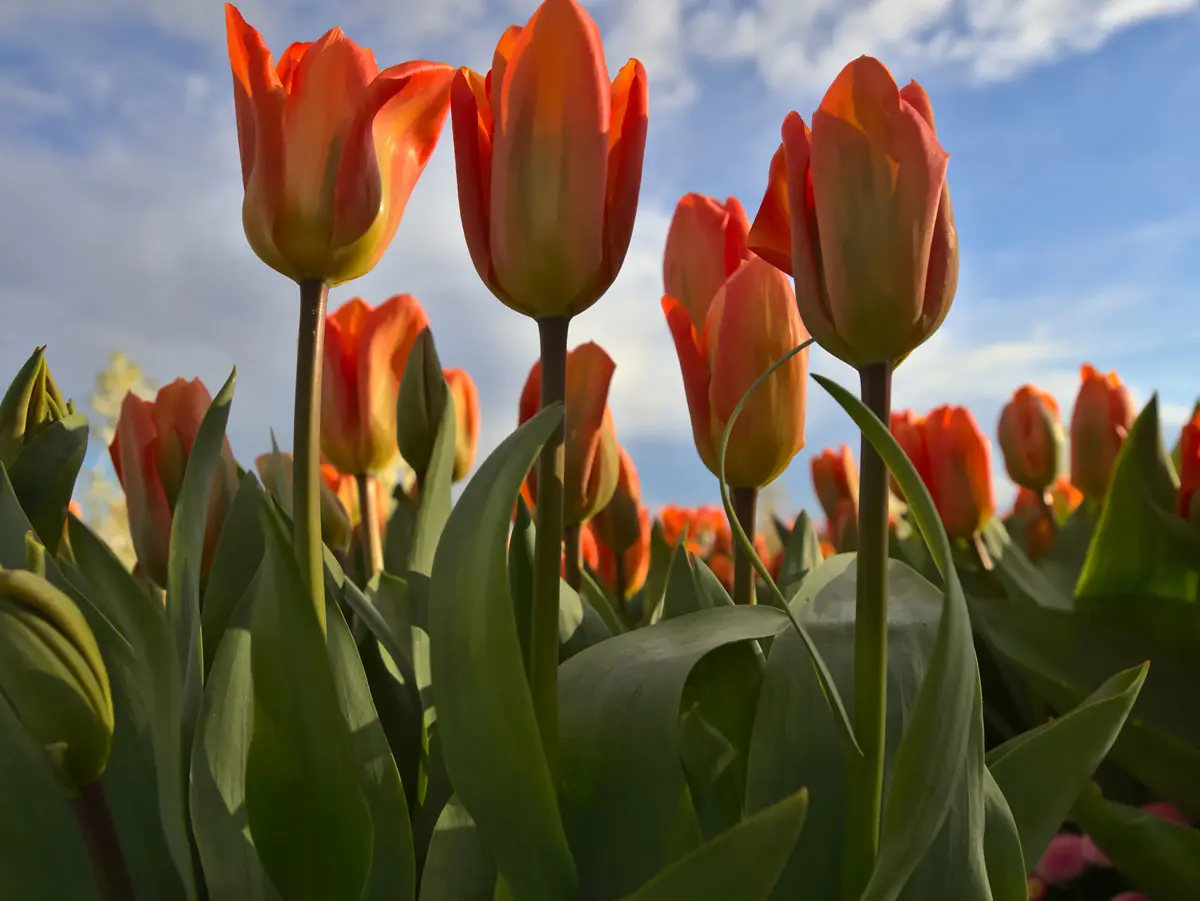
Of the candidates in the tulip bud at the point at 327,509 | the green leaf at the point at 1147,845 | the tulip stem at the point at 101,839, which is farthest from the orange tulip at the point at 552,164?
the green leaf at the point at 1147,845

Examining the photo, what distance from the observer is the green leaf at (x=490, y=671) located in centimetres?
32

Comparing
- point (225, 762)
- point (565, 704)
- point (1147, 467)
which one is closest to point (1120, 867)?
point (1147, 467)

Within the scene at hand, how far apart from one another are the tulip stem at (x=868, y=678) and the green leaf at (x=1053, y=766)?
15 centimetres

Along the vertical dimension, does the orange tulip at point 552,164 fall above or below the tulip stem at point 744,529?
above

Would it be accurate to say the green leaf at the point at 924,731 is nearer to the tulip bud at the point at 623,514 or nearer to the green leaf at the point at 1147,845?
the green leaf at the point at 1147,845

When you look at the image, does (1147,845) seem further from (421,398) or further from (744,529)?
(421,398)

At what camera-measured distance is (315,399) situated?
41cm

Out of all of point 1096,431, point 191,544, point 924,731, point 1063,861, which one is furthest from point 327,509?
point 1096,431

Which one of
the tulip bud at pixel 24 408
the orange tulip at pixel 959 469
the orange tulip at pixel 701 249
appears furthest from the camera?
the orange tulip at pixel 959 469

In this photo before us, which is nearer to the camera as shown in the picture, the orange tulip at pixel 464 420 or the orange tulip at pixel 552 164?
the orange tulip at pixel 552 164

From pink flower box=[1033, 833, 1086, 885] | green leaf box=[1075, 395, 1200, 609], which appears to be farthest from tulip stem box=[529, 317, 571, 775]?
pink flower box=[1033, 833, 1086, 885]

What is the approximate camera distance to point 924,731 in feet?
1.03

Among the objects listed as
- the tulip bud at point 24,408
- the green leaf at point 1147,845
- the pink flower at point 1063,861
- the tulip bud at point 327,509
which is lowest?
the pink flower at point 1063,861

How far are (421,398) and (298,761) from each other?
344 mm
